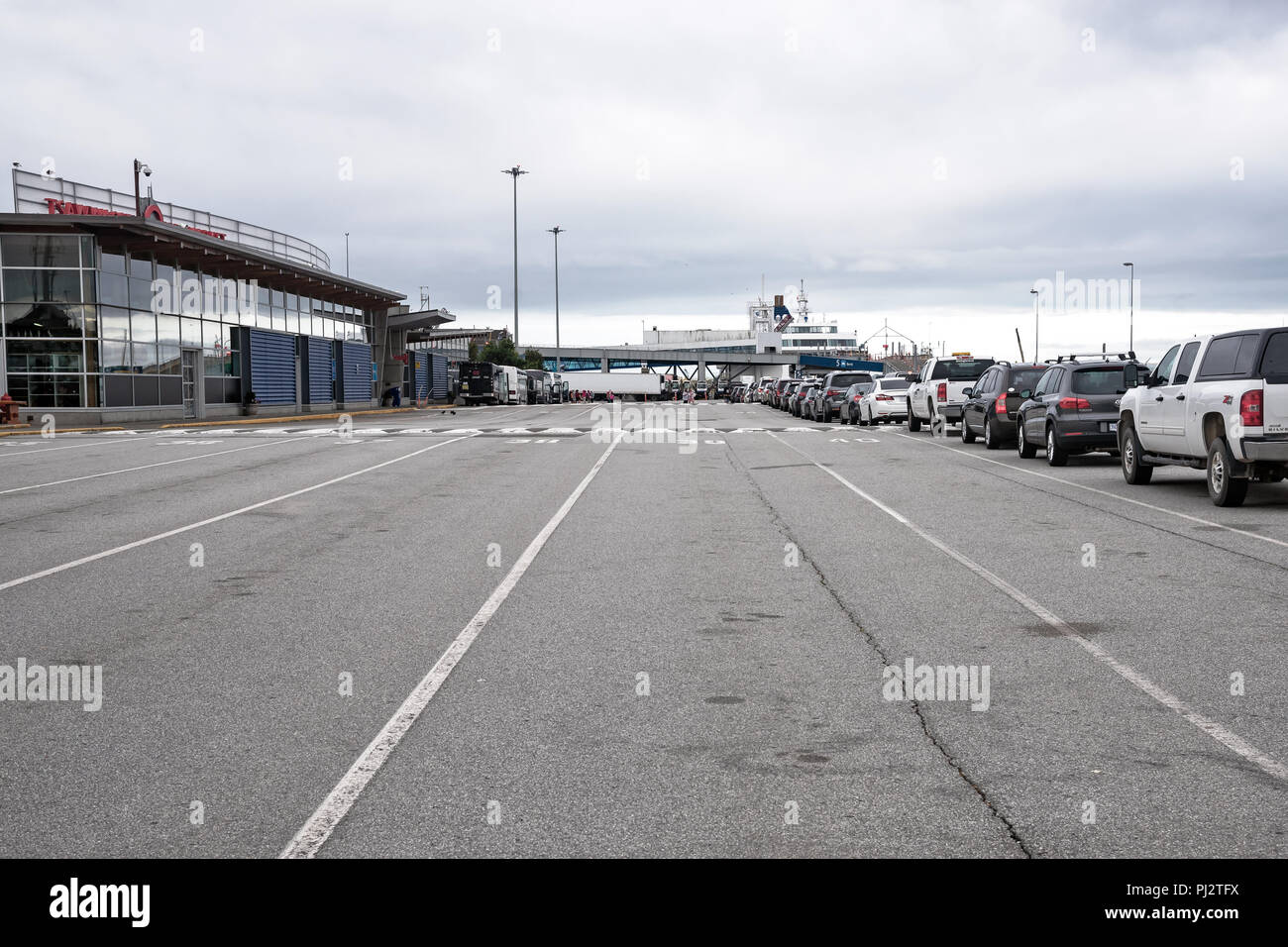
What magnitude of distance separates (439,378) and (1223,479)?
260 ft

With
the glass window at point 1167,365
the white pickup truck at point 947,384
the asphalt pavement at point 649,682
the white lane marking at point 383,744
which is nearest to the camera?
the white lane marking at point 383,744

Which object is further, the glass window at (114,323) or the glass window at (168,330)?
the glass window at (168,330)

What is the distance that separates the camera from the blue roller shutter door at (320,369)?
57.9 metres

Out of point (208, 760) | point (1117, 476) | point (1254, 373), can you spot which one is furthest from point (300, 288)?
point (208, 760)

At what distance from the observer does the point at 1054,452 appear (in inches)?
787

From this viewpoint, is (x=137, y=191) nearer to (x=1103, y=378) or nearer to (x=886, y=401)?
(x=886, y=401)

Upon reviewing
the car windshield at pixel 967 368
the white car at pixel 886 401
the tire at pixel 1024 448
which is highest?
the car windshield at pixel 967 368

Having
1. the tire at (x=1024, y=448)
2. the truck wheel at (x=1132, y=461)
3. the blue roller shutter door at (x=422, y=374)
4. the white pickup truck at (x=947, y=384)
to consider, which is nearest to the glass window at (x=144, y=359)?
the white pickup truck at (x=947, y=384)

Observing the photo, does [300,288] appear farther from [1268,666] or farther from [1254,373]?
[1268,666]

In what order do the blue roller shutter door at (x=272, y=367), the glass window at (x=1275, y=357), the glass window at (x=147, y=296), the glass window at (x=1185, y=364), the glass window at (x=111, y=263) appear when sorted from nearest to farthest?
1. the glass window at (x=1275, y=357)
2. the glass window at (x=1185, y=364)
3. the glass window at (x=111, y=263)
4. the glass window at (x=147, y=296)
5. the blue roller shutter door at (x=272, y=367)

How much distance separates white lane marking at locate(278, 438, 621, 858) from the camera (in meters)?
4.18

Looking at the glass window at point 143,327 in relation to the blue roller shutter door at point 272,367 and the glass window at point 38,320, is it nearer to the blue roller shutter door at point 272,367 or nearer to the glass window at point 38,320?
the glass window at point 38,320

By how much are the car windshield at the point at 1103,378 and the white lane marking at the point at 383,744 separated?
1307cm
